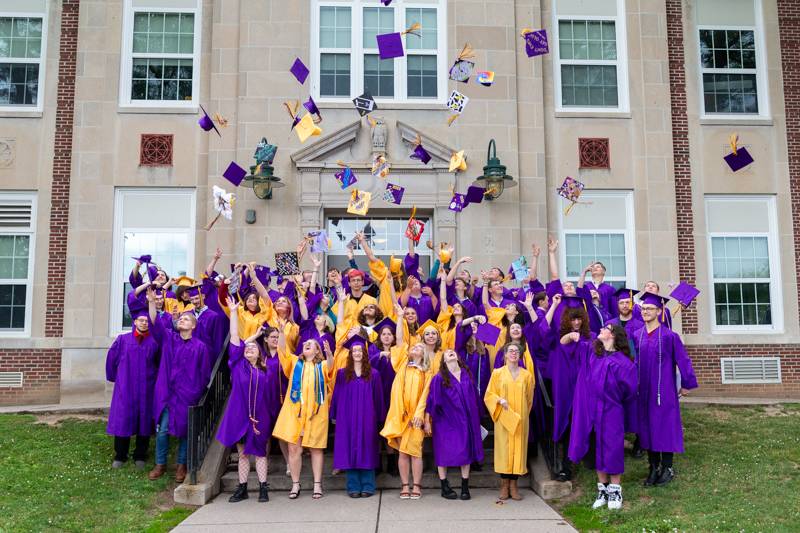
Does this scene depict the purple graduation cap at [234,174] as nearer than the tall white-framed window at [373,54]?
Yes

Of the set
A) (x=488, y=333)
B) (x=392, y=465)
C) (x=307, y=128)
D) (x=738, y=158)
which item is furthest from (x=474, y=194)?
(x=392, y=465)

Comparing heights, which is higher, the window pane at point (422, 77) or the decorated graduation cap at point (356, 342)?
the window pane at point (422, 77)

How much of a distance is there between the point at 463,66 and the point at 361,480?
7336 millimetres

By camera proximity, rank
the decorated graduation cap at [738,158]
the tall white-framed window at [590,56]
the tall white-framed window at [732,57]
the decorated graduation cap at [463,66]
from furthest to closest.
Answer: the tall white-framed window at [732,57]
the tall white-framed window at [590,56]
the decorated graduation cap at [738,158]
the decorated graduation cap at [463,66]

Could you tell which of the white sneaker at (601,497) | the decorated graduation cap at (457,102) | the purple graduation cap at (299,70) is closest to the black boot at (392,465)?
the white sneaker at (601,497)

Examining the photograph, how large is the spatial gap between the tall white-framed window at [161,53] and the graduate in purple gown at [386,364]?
6946 millimetres

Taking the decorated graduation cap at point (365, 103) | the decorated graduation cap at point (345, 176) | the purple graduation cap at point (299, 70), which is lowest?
the decorated graduation cap at point (345, 176)

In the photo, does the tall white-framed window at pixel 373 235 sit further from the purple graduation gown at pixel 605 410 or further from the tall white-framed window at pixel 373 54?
the purple graduation gown at pixel 605 410

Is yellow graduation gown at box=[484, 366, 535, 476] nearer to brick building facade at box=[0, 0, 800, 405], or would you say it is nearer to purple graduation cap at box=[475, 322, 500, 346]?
purple graduation cap at box=[475, 322, 500, 346]

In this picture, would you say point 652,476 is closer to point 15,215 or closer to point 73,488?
point 73,488

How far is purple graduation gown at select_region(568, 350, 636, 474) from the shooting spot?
6.84m

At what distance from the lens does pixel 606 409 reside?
6961 millimetres

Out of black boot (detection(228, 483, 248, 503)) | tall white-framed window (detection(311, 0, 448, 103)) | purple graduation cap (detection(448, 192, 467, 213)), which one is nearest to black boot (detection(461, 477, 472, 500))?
black boot (detection(228, 483, 248, 503))

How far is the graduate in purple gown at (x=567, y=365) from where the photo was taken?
7773 mm
